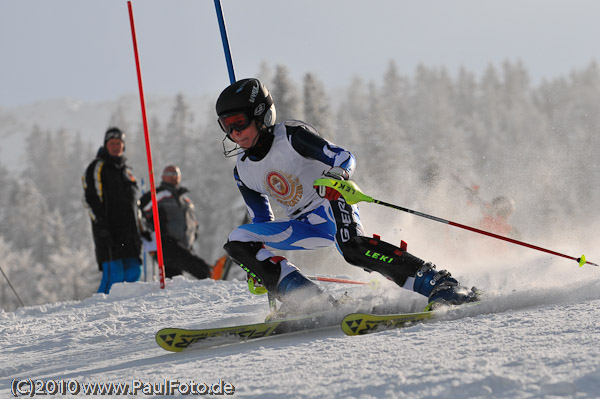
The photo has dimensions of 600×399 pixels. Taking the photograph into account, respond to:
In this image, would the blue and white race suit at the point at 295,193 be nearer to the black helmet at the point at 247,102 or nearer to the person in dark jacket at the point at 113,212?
the black helmet at the point at 247,102

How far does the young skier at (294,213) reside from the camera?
3660 millimetres

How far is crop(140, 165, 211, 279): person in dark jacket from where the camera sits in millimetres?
8633

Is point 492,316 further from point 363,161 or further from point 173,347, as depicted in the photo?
point 363,161

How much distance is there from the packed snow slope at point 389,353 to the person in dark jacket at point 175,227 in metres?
3.67

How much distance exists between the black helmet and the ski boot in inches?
54.9

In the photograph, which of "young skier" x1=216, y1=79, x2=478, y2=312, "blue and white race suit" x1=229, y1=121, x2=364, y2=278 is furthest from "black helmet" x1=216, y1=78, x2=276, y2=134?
"blue and white race suit" x1=229, y1=121, x2=364, y2=278

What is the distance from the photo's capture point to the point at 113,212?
24.2ft

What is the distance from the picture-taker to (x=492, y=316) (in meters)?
3.16

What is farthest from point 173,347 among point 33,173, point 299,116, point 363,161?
point 33,173

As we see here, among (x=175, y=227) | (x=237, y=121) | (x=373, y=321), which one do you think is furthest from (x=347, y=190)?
(x=175, y=227)

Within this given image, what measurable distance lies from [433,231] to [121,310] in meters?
5.87

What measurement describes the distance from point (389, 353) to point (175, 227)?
6.59 metres

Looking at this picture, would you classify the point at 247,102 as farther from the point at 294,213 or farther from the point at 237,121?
the point at 294,213

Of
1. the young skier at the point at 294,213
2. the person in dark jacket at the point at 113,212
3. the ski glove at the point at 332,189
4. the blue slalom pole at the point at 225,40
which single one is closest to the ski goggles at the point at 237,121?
the young skier at the point at 294,213
